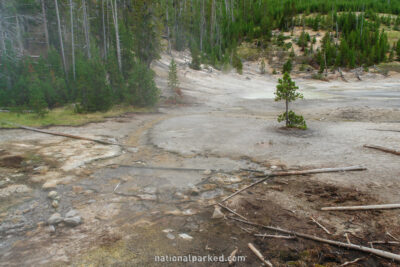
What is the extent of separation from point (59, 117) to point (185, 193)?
1410 centimetres

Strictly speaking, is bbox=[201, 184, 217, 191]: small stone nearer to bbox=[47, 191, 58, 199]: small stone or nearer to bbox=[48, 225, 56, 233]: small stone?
bbox=[48, 225, 56, 233]: small stone

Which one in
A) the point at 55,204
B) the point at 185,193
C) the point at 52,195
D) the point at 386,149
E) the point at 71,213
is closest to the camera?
the point at 71,213

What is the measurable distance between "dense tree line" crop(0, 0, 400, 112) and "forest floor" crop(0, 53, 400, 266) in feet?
25.7

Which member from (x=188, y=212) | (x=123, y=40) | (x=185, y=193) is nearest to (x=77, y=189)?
(x=185, y=193)

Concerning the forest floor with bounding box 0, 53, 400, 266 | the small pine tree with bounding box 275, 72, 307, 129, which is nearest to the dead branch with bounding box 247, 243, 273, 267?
the forest floor with bounding box 0, 53, 400, 266

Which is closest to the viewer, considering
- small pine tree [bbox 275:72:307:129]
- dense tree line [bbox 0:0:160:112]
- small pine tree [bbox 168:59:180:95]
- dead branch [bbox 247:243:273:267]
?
dead branch [bbox 247:243:273:267]

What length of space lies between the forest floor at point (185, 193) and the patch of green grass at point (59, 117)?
5.73 feet

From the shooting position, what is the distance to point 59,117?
17000mm

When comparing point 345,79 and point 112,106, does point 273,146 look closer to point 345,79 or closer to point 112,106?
point 112,106

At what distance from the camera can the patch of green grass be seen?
15.1 m

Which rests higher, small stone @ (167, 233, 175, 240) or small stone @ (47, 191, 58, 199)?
small stone @ (47, 191, 58, 199)

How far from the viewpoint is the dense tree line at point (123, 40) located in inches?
800

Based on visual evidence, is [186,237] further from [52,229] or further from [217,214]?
[52,229]

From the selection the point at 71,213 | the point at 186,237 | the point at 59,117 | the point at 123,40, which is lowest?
the point at 186,237
